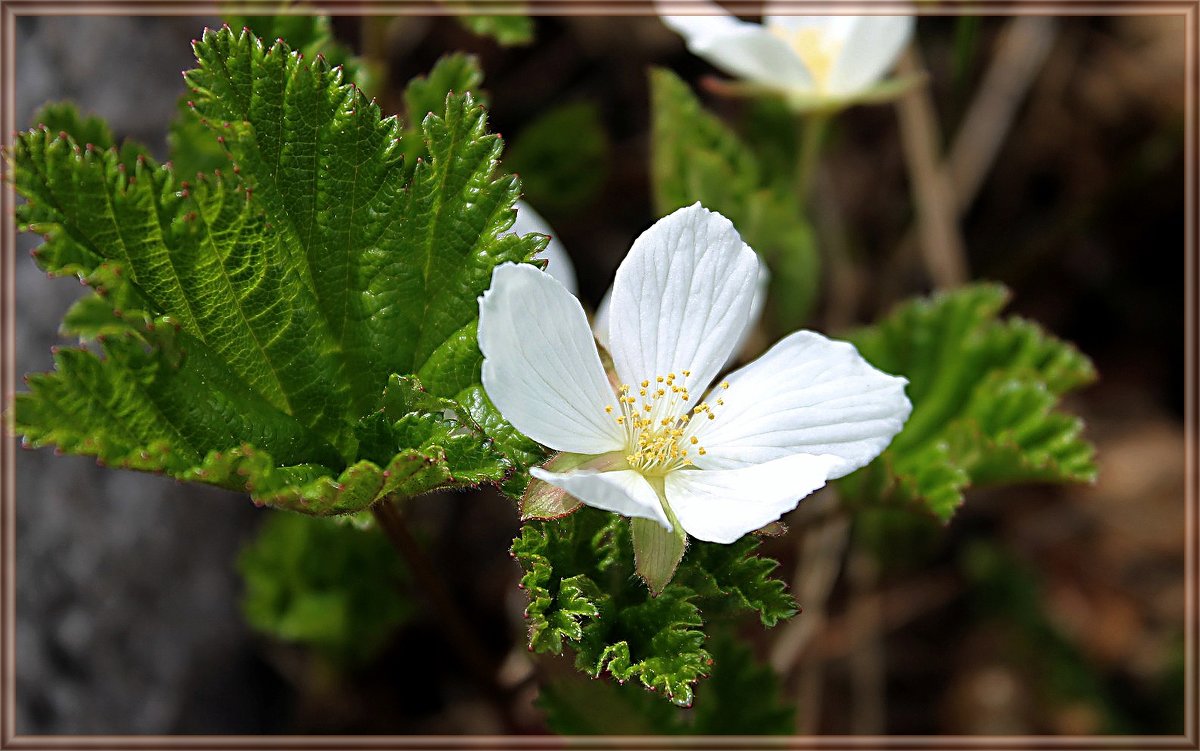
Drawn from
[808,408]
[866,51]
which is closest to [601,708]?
[808,408]

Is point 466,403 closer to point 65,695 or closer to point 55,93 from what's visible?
point 65,695

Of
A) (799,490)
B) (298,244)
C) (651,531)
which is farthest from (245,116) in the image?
(799,490)

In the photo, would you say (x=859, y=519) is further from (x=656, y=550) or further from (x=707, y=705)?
(x=656, y=550)

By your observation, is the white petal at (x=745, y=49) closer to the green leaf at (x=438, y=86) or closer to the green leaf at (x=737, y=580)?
the green leaf at (x=438, y=86)

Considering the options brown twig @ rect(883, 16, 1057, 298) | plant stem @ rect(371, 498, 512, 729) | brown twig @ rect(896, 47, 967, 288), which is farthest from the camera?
brown twig @ rect(883, 16, 1057, 298)

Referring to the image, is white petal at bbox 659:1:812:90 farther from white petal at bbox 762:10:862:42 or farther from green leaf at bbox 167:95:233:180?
green leaf at bbox 167:95:233:180

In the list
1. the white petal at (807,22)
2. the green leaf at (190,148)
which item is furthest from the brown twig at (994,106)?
the green leaf at (190,148)

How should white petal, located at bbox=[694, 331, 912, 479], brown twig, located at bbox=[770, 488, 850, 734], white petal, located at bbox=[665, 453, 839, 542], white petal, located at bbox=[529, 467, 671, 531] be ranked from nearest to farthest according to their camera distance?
white petal, located at bbox=[529, 467, 671, 531] < white petal, located at bbox=[665, 453, 839, 542] < white petal, located at bbox=[694, 331, 912, 479] < brown twig, located at bbox=[770, 488, 850, 734]

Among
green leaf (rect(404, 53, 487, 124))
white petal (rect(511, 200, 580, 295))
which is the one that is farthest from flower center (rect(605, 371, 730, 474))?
green leaf (rect(404, 53, 487, 124))
